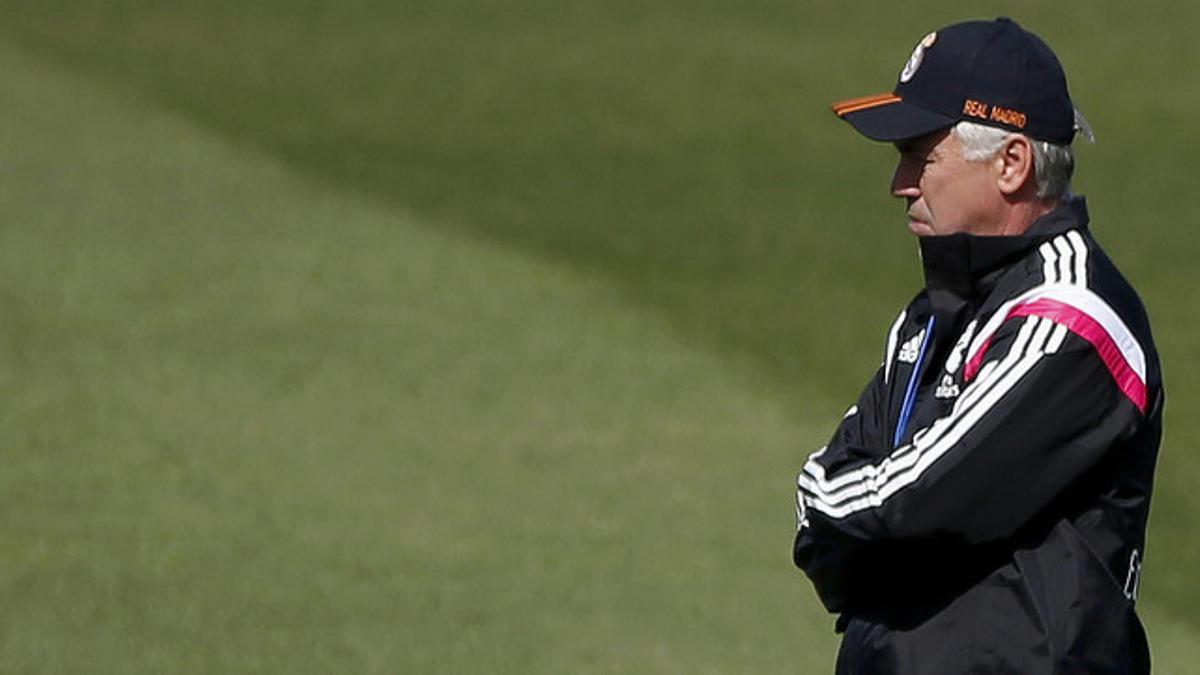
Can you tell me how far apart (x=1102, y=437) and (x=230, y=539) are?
15.2 feet

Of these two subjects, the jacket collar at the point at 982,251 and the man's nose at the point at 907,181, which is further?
the man's nose at the point at 907,181

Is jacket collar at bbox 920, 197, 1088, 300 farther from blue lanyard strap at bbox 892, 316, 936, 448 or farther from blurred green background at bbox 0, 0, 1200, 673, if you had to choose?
blurred green background at bbox 0, 0, 1200, 673

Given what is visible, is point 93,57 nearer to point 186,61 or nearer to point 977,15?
point 186,61

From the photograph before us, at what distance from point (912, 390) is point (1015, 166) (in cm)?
45

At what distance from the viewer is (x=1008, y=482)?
360 cm

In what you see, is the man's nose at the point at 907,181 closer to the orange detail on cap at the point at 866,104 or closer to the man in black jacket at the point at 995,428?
the man in black jacket at the point at 995,428

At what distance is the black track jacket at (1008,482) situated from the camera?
3.60 meters

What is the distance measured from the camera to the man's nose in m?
3.89

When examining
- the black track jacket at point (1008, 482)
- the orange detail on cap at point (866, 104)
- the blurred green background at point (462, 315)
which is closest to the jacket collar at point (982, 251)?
the black track jacket at point (1008, 482)

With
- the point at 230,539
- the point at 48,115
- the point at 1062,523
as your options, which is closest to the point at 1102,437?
the point at 1062,523

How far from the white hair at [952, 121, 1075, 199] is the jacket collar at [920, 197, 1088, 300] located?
39 mm

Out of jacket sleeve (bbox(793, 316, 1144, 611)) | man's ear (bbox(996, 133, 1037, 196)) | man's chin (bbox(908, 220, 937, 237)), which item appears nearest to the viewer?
jacket sleeve (bbox(793, 316, 1144, 611))

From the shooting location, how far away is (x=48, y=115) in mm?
14406

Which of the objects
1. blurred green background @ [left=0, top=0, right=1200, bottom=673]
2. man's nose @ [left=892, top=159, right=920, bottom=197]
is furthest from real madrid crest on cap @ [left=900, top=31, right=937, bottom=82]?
blurred green background @ [left=0, top=0, right=1200, bottom=673]
